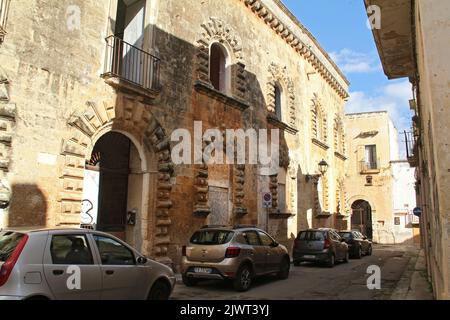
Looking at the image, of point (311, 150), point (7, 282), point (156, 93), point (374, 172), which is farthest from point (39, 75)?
point (374, 172)

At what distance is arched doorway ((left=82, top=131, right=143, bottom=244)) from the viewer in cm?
1177

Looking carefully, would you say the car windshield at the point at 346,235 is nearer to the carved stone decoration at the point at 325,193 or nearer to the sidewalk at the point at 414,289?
the carved stone decoration at the point at 325,193

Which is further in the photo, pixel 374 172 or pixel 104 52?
pixel 374 172

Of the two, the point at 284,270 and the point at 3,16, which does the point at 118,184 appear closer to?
the point at 3,16

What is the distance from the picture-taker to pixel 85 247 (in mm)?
6121

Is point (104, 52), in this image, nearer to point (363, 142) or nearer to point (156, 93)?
point (156, 93)

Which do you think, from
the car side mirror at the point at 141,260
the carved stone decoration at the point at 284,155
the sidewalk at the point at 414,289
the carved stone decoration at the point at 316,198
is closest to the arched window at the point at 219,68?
the carved stone decoration at the point at 284,155

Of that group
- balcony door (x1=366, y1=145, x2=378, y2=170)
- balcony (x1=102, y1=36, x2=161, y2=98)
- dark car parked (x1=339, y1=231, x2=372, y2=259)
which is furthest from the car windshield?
balcony door (x1=366, y1=145, x2=378, y2=170)

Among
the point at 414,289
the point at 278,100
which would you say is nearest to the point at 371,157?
the point at 278,100

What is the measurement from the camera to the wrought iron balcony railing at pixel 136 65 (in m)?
11.5

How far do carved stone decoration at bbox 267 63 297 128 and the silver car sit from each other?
13.2m

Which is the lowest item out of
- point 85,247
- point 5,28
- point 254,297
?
point 254,297

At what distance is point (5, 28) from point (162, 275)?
611 cm

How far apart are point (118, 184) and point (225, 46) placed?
23.9 feet
